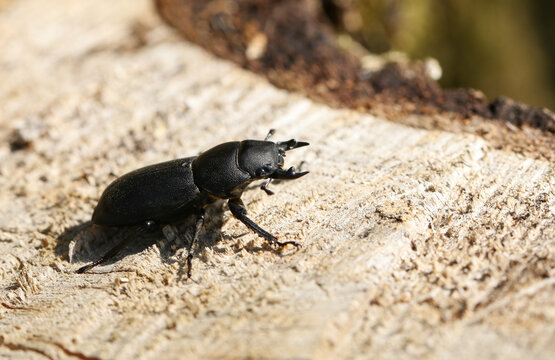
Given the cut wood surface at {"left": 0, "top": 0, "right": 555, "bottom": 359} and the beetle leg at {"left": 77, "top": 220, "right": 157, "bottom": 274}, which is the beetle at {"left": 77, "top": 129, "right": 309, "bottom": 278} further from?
the cut wood surface at {"left": 0, "top": 0, "right": 555, "bottom": 359}

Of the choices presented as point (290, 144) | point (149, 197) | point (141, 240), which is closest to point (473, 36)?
point (290, 144)

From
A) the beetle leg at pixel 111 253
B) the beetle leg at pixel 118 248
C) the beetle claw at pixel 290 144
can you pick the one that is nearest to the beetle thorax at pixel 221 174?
the beetle claw at pixel 290 144

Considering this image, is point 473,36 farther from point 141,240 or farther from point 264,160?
point 141,240

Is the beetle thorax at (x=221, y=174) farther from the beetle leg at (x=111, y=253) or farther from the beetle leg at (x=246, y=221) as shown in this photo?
the beetle leg at (x=111, y=253)

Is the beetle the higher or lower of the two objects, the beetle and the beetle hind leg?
the higher

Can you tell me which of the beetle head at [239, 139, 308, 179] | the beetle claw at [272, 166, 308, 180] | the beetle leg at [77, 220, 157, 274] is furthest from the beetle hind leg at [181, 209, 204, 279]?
the beetle claw at [272, 166, 308, 180]

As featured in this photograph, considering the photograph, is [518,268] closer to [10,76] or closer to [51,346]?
[51,346]

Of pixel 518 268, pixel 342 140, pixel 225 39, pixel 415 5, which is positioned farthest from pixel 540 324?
pixel 415 5

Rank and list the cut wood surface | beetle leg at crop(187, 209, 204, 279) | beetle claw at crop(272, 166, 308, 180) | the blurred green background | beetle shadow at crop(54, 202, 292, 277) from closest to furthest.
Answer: the cut wood surface < beetle leg at crop(187, 209, 204, 279) < beetle shadow at crop(54, 202, 292, 277) < beetle claw at crop(272, 166, 308, 180) < the blurred green background
